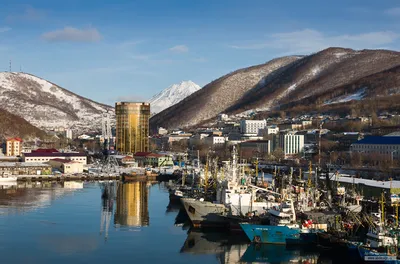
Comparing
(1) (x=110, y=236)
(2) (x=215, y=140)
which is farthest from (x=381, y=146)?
(1) (x=110, y=236)

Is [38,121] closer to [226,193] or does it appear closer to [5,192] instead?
[5,192]

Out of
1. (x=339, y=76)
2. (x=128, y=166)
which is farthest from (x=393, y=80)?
(x=128, y=166)

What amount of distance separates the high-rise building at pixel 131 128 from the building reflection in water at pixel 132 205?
3141cm

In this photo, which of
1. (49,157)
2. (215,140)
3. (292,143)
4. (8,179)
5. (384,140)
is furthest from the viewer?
(215,140)

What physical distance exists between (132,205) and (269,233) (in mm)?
10846

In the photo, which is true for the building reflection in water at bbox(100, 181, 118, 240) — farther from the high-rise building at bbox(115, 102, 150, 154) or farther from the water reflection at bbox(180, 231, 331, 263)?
the high-rise building at bbox(115, 102, 150, 154)

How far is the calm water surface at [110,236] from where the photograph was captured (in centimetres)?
1847

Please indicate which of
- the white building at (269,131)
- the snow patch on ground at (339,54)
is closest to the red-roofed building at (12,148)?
the white building at (269,131)

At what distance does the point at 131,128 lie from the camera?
71750 millimetres

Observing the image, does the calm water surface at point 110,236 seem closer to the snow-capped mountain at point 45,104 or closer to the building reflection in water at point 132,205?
the building reflection in water at point 132,205

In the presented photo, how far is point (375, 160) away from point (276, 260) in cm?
2811

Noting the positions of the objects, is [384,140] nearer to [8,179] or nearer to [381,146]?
[381,146]

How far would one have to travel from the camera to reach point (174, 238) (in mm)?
21406

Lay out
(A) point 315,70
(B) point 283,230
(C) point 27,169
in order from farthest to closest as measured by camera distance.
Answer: (A) point 315,70 → (C) point 27,169 → (B) point 283,230
